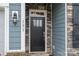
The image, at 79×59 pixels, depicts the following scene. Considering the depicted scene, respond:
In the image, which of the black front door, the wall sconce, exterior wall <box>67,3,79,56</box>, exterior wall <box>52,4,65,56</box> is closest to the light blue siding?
the wall sconce

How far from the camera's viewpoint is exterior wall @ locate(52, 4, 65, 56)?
4078 mm

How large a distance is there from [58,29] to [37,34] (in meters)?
0.49

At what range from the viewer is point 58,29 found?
431 centimetres

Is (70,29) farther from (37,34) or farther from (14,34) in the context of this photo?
(14,34)

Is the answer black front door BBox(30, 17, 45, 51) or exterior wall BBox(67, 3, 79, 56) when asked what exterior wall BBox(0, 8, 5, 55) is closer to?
black front door BBox(30, 17, 45, 51)

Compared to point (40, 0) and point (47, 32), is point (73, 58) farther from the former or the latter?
point (47, 32)

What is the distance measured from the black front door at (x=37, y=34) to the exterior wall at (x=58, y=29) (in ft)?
0.93

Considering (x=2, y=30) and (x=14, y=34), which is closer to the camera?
(x=2, y=30)

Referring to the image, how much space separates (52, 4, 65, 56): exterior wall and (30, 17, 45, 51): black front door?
28 centimetres

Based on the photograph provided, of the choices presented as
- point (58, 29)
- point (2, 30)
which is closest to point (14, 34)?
point (2, 30)

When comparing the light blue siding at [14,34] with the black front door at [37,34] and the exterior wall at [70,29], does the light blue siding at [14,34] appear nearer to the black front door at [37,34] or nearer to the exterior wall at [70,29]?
the black front door at [37,34]

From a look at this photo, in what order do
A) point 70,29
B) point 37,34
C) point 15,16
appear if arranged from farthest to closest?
point 37,34 < point 15,16 < point 70,29

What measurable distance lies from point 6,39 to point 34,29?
0.66 metres

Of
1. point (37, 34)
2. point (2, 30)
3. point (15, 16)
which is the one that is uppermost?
point (15, 16)
